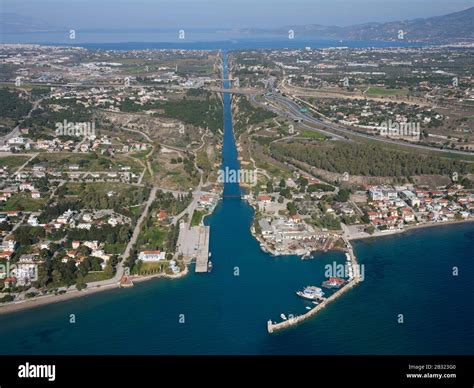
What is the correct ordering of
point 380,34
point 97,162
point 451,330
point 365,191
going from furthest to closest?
point 380,34 < point 97,162 < point 365,191 < point 451,330

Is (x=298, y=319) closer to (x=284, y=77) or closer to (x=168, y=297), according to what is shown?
(x=168, y=297)

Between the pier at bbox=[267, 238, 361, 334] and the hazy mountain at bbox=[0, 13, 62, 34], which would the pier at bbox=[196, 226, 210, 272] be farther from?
the hazy mountain at bbox=[0, 13, 62, 34]

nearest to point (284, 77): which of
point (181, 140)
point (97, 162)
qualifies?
point (181, 140)

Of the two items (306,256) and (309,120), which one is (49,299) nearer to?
(306,256)

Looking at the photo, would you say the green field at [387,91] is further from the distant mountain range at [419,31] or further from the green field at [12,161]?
the distant mountain range at [419,31]

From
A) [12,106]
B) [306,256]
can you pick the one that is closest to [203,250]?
[306,256]
